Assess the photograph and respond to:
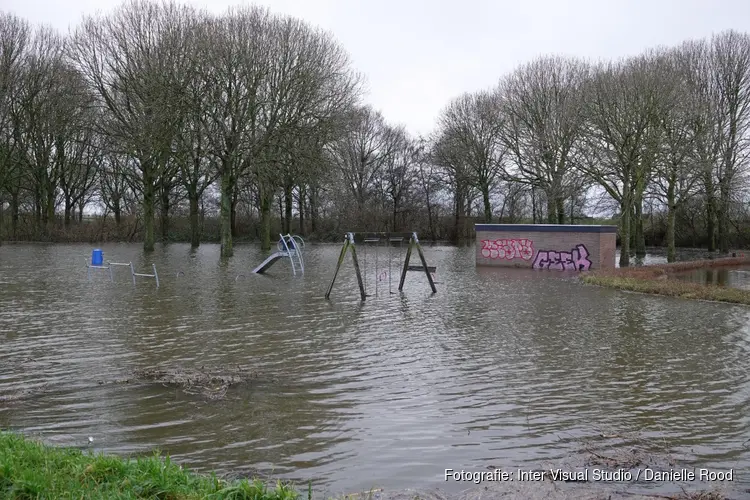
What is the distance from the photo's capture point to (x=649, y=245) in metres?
50.8

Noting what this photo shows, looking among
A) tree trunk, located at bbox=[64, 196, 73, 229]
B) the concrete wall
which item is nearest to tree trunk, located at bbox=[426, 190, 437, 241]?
the concrete wall

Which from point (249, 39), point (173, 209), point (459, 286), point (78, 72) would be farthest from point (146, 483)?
point (173, 209)

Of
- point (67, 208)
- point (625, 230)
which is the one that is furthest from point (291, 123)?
point (67, 208)

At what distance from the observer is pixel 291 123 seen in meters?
32.8

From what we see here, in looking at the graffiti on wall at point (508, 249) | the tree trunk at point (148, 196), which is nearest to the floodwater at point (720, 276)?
the graffiti on wall at point (508, 249)

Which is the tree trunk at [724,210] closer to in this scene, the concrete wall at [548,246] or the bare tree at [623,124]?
the bare tree at [623,124]

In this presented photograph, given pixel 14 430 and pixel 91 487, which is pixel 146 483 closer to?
pixel 91 487

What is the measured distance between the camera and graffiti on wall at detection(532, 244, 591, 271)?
27.5 m

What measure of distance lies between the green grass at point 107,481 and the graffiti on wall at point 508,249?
2582cm

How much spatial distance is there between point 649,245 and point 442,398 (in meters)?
48.0

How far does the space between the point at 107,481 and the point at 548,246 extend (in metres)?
25.9

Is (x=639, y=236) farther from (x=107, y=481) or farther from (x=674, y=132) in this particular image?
(x=107, y=481)

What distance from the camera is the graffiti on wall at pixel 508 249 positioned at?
95.7 ft

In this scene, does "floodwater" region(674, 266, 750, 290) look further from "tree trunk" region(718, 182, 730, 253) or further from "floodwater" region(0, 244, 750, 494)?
"floodwater" region(0, 244, 750, 494)
